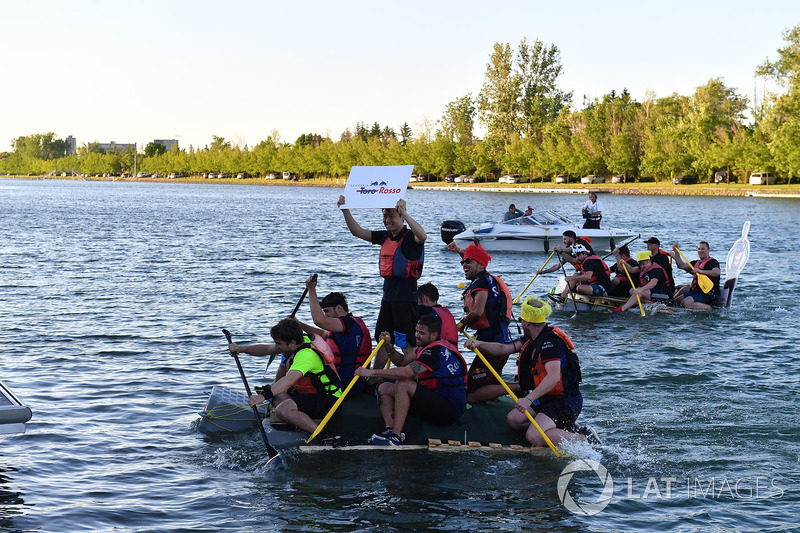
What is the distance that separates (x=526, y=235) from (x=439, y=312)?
24249 mm

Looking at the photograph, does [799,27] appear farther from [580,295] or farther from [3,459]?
[3,459]

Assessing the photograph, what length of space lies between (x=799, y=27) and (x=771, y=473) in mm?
82788

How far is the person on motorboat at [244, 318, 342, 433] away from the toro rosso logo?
1.70 meters

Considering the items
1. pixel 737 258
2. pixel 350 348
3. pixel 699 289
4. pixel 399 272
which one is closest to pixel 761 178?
pixel 737 258

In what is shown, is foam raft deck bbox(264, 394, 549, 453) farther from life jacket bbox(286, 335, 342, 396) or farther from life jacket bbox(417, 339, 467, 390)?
life jacket bbox(417, 339, 467, 390)

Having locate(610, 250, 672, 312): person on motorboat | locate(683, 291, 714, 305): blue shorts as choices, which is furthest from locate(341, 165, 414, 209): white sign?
locate(683, 291, 714, 305): blue shorts

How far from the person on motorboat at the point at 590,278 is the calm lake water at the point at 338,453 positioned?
2.06ft

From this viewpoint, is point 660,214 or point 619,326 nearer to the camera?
point 619,326

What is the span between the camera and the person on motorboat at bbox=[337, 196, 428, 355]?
10031mm

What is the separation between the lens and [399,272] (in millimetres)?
10102

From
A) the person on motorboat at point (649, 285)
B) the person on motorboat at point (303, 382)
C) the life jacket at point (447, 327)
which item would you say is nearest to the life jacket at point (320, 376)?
the person on motorboat at point (303, 382)

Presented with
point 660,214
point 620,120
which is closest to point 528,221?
point 660,214

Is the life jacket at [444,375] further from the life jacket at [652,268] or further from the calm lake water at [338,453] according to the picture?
the life jacket at [652,268]

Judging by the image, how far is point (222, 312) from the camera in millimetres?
20219
